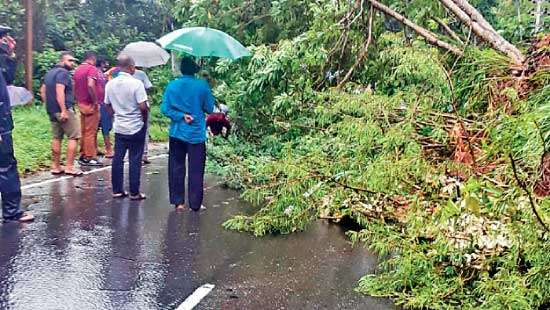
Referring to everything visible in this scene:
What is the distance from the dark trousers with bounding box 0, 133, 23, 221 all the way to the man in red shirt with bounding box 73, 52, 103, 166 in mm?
4468

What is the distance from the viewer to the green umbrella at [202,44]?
7562mm

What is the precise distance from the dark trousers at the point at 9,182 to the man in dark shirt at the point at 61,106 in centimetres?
308

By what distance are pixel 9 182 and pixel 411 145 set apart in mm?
4300

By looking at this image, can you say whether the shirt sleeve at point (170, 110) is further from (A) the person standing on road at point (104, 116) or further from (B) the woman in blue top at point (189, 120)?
(A) the person standing on road at point (104, 116)

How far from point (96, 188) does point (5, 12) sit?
10.6 metres

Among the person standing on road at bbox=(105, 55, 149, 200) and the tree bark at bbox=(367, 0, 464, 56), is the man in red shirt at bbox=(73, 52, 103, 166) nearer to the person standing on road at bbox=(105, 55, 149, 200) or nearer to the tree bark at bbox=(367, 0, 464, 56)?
the person standing on road at bbox=(105, 55, 149, 200)

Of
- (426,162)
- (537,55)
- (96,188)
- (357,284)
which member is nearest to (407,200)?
(426,162)

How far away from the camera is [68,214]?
7453 mm

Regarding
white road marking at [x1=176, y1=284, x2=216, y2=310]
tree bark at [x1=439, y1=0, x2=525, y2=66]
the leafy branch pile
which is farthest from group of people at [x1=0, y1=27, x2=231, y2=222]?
tree bark at [x1=439, y1=0, x2=525, y2=66]

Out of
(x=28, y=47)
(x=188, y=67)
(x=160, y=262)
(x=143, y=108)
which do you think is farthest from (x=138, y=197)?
(x=28, y=47)

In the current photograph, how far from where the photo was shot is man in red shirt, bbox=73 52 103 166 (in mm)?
10930

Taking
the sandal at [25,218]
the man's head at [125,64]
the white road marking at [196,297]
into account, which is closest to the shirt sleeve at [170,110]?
the man's head at [125,64]

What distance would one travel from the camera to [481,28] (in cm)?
708

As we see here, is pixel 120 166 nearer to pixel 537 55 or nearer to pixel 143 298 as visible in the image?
pixel 143 298
